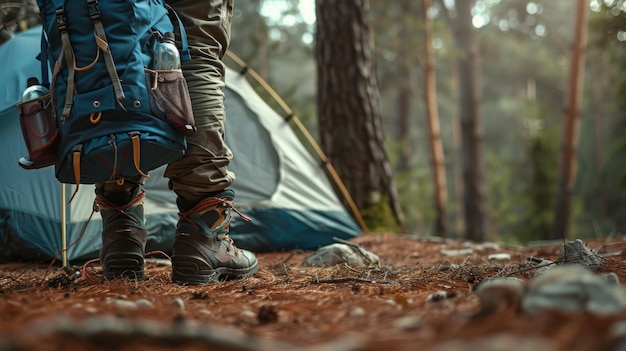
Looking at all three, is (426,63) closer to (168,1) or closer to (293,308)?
(168,1)

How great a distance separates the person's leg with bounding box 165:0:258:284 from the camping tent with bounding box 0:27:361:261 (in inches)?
47.7

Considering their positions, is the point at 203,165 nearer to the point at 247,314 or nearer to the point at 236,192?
the point at 247,314

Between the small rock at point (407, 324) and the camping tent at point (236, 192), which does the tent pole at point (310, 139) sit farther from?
the small rock at point (407, 324)

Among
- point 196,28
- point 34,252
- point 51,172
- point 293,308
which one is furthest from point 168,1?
point 34,252

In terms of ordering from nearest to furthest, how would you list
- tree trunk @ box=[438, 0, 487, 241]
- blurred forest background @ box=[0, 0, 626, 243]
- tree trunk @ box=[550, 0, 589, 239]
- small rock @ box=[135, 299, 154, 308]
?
small rock @ box=[135, 299, 154, 308] < tree trunk @ box=[550, 0, 589, 239] < blurred forest background @ box=[0, 0, 626, 243] < tree trunk @ box=[438, 0, 487, 241]

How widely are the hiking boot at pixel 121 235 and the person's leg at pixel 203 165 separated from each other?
173mm

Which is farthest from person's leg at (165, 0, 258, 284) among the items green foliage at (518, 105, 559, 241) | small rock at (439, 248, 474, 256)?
green foliage at (518, 105, 559, 241)

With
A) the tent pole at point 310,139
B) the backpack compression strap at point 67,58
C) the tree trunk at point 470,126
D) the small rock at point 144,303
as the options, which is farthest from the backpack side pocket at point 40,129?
the tree trunk at point 470,126

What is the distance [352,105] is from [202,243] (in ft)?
10.3

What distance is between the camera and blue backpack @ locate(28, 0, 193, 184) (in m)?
1.95

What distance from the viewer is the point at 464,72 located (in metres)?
11.0

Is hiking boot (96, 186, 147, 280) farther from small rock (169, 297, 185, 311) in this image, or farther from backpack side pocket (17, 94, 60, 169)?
small rock (169, 297, 185, 311)

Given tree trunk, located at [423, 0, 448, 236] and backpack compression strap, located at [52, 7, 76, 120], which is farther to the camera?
tree trunk, located at [423, 0, 448, 236]

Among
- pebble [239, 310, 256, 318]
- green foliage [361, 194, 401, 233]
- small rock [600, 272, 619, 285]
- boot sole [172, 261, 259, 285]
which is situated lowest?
green foliage [361, 194, 401, 233]
